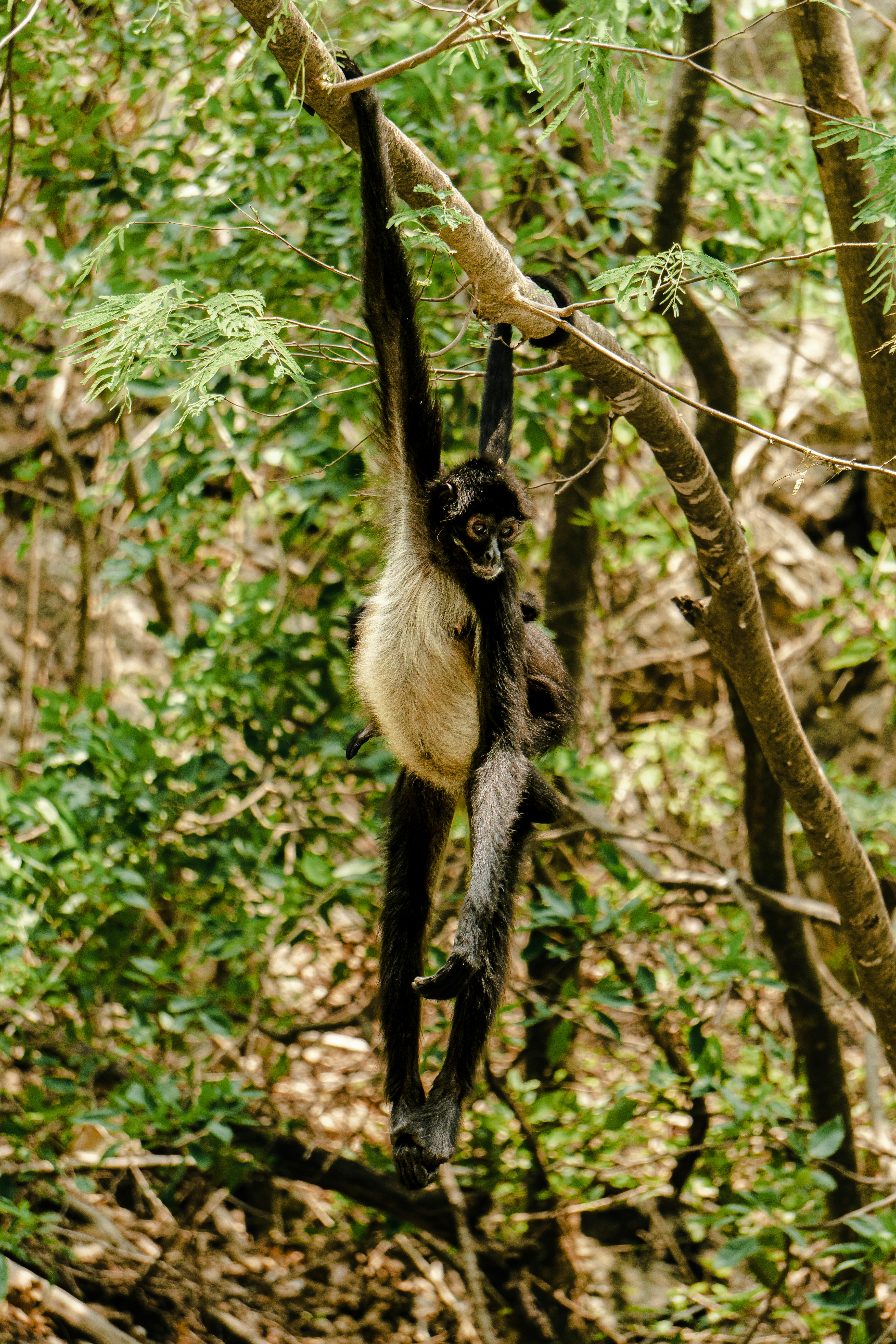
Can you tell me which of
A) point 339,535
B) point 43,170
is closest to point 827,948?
point 339,535

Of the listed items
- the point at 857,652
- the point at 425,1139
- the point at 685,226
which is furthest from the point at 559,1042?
the point at 685,226

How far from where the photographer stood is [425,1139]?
3.16 metres

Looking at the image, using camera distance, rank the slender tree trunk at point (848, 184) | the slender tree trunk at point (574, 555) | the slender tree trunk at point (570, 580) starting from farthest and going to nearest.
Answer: the slender tree trunk at point (574, 555)
the slender tree trunk at point (570, 580)
the slender tree trunk at point (848, 184)

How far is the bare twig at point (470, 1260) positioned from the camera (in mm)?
4809

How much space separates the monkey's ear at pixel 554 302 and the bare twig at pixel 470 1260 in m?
3.40

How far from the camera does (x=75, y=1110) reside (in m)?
4.96

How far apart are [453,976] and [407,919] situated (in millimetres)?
991

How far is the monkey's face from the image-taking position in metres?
3.48

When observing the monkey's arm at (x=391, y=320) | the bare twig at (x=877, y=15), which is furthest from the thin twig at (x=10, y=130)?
the bare twig at (x=877, y=15)

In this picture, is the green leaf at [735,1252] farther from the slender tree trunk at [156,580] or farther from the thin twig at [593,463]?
the slender tree trunk at [156,580]

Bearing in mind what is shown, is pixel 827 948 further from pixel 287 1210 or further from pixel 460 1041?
pixel 460 1041

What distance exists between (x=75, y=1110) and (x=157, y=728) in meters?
1.76

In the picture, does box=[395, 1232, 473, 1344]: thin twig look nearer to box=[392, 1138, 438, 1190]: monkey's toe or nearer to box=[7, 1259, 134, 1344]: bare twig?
box=[7, 1259, 134, 1344]: bare twig

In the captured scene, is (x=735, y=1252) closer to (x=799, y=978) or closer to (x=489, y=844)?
(x=799, y=978)
